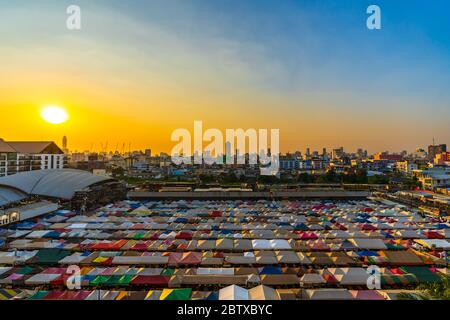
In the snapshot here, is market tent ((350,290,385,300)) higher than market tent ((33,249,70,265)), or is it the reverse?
market tent ((350,290,385,300))

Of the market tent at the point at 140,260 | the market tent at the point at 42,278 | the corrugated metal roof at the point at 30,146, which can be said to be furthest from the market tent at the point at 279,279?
the corrugated metal roof at the point at 30,146

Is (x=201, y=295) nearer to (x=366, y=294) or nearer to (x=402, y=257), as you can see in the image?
(x=366, y=294)

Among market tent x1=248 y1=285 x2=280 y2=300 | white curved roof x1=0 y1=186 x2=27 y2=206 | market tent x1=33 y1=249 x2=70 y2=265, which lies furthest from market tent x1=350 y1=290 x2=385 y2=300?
white curved roof x1=0 y1=186 x2=27 y2=206

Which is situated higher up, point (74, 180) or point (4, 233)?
point (74, 180)

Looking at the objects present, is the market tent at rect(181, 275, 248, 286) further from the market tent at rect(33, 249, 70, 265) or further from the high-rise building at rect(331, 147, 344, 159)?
the high-rise building at rect(331, 147, 344, 159)

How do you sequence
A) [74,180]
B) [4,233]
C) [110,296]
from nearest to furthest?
[110,296] < [4,233] < [74,180]
